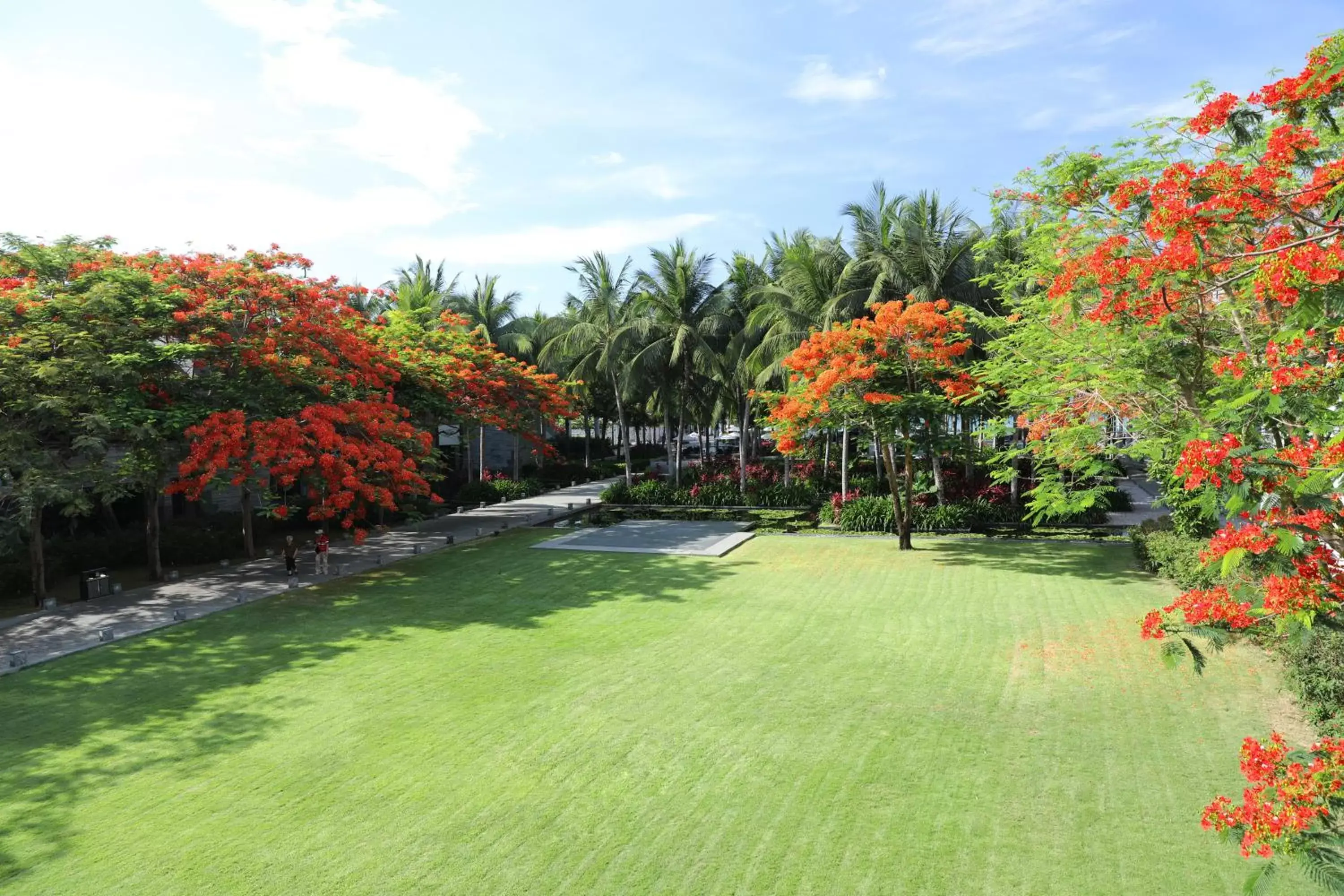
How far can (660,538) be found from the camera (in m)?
21.2

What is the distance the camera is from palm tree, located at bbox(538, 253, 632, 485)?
89.7 ft

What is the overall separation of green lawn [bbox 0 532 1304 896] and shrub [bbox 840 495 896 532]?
7.78 meters

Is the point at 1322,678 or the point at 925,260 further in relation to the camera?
the point at 925,260

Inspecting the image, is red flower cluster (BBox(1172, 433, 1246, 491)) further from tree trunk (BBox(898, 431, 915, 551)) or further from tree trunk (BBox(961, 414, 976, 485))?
tree trunk (BBox(898, 431, 915, 551))

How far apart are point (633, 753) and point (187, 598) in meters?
11.3

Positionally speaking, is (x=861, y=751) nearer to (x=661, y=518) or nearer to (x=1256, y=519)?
(x=1256, y=519)

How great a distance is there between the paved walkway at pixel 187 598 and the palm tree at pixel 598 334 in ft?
22.6

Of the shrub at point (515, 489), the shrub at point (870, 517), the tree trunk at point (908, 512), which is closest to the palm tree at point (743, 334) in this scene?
the shrub at point (870, 517)

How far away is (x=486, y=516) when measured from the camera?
2589 centimetres

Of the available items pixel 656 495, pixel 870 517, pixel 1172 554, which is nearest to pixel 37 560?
pixel 656 495

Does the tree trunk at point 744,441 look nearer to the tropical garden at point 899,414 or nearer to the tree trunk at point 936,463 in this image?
the tropical garden at point 899,414

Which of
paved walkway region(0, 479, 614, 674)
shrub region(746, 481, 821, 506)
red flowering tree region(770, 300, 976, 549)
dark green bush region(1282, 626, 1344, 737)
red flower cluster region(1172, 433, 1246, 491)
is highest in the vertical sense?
red flowering tree region(770, 300, 976, 549)

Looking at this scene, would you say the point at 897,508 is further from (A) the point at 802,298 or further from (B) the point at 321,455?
(B) the point at 321,455

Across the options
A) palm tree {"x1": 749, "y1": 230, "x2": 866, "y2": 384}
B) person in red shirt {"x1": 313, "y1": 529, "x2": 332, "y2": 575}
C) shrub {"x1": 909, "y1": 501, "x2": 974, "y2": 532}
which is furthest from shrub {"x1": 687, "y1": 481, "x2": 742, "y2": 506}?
person in red shirt {"x1": 313, "y1": 529, "x2": 332, "y2": 575}
